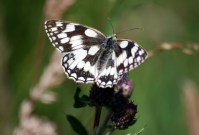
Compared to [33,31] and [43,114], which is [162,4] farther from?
[43,114]

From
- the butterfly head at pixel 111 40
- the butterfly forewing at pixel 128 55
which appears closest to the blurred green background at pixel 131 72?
the butterfly head at pixel 111 40

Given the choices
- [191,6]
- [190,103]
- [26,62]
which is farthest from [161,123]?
[191,6]

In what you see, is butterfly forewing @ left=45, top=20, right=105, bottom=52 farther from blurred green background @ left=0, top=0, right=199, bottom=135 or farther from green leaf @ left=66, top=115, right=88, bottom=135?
green leaf @ left=66, top=115, right=88, bottom=135

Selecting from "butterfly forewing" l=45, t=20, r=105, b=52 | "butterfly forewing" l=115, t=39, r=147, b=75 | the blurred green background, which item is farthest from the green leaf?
the blurred green background

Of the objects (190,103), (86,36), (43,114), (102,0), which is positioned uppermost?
(102,0)

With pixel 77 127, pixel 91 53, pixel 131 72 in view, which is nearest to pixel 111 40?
pixel 91 53

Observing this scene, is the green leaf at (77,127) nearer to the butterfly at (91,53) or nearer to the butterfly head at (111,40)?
the butterfly at (91,53)

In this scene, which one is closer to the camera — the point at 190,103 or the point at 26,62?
the point at 190,103
